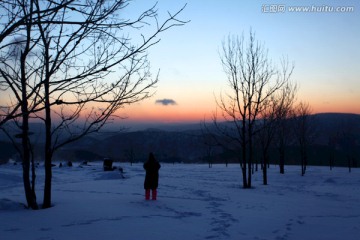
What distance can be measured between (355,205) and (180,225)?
6.99 m

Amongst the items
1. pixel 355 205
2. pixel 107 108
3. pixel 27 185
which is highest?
pixel 107 108

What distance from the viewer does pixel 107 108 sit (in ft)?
25.3

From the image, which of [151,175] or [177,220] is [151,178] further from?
[177,220]

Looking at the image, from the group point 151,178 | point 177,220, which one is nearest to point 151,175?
point 151,178

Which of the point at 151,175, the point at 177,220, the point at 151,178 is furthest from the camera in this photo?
the point at 151,175

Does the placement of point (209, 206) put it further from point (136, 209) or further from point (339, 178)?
point (339, 178)

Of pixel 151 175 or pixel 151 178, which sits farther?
pixel 151 175

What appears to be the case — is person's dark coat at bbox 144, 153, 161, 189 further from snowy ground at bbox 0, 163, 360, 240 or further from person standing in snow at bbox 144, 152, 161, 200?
snowy ground at bbox 0, 163, 360, 240

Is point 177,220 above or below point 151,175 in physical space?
below

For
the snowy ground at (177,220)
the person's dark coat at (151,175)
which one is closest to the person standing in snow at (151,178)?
the person's dark coat at (151,175)

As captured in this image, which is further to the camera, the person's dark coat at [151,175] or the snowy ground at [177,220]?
the person's dark coat at [151,175]

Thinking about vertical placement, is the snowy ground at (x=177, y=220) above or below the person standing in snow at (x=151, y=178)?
below

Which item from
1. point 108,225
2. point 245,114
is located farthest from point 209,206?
point 245,114

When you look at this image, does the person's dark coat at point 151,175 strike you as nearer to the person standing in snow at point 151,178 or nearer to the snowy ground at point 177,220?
the person standing in snow at point 151,178
